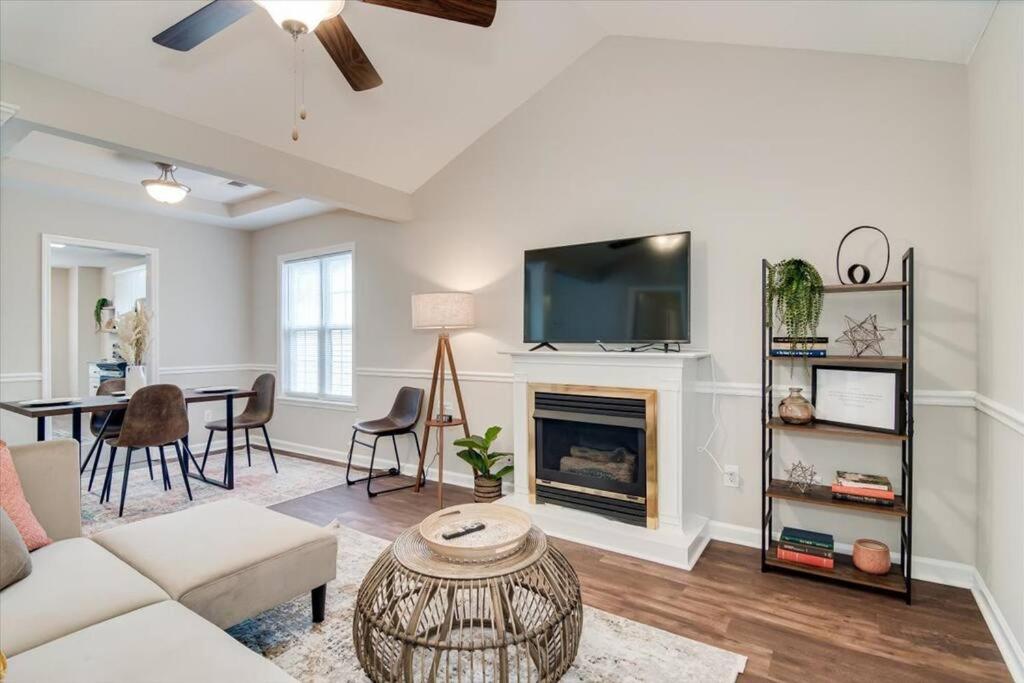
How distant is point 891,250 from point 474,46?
267 centimetres

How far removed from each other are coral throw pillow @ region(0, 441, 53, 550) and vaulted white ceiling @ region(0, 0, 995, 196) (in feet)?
6.56

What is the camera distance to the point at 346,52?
6.89ft

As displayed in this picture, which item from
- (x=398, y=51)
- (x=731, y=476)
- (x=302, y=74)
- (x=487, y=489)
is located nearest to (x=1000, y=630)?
(x=731, y=476)

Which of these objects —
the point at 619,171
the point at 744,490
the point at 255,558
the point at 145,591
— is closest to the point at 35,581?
the point at 145,591

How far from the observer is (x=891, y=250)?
8.53 ft

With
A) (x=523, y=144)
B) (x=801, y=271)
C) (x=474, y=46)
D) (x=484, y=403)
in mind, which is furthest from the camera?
(x=484, y=403)

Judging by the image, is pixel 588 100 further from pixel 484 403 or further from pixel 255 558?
pixel 255 558

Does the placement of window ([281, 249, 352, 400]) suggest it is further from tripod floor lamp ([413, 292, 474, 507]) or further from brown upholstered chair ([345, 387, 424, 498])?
tripod floor lamp ([413, 292, 474, 507])

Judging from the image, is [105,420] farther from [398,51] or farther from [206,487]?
[398,51]

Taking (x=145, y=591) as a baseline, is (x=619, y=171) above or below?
above

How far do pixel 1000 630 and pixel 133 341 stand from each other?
17.9 ft

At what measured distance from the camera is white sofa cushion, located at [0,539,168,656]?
1338 mm

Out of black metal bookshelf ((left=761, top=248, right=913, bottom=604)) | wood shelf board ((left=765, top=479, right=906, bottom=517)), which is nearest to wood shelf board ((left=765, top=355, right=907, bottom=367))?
black metal bookshelf ((left=761, top=248, right=913, bottom=604))

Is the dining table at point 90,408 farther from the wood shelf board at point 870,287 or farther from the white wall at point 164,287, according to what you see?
the wood shelf board at point 870,287
